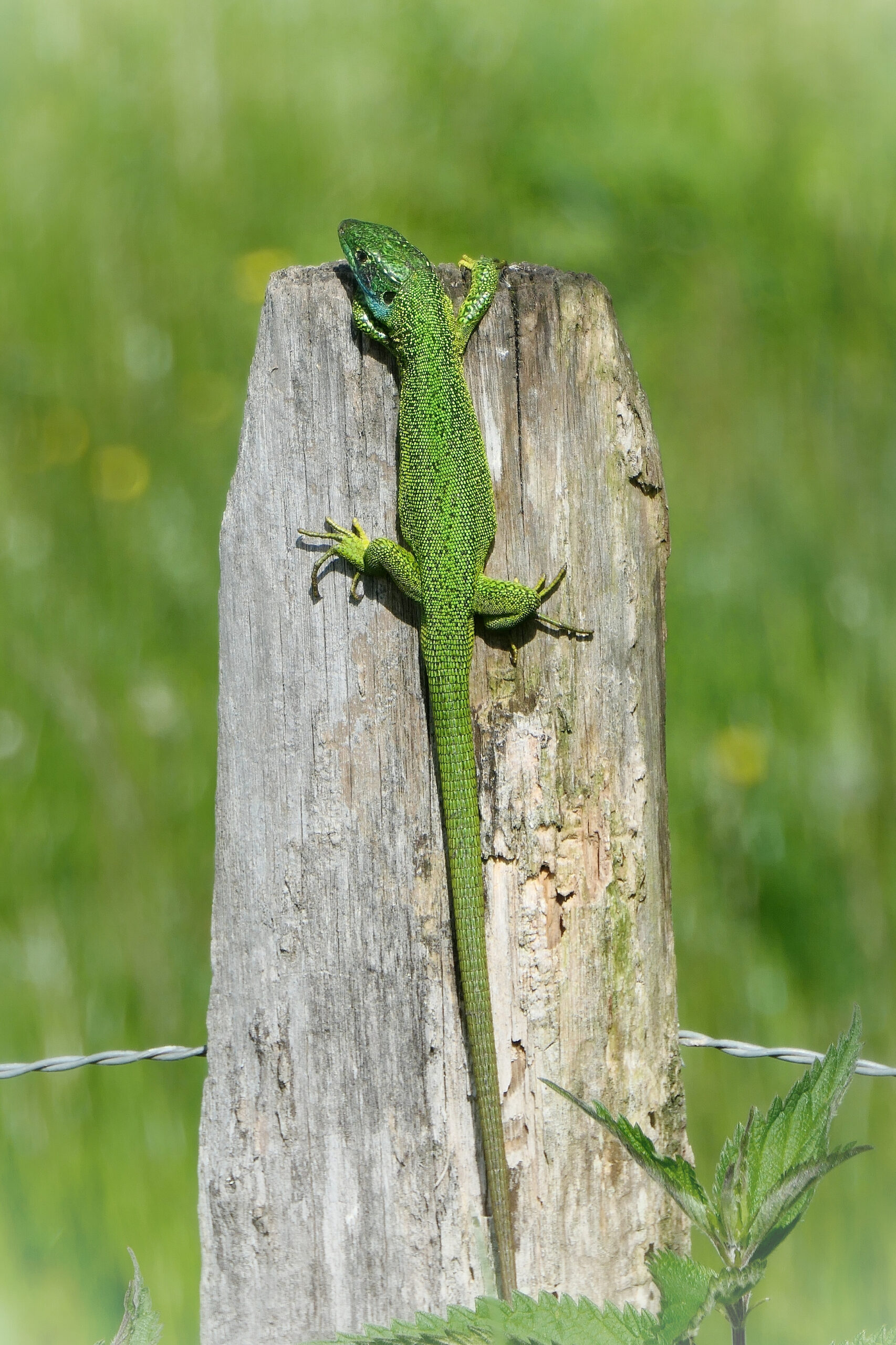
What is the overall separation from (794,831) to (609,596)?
2179mm

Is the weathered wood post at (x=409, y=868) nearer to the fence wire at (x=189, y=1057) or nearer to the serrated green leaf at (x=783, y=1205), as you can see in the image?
the fence wire at (x=189, y=1057)

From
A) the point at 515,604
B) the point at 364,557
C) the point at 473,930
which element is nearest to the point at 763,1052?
the point at 473,930

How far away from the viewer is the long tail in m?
1.99

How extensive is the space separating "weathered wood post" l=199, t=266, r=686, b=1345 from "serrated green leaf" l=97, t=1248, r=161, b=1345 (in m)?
0.43

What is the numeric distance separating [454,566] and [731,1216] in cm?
120

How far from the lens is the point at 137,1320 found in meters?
1.69

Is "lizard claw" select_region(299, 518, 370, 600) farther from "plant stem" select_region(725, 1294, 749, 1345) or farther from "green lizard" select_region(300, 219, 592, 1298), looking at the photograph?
"plant stem" select_region(725, 1294, 749, 1345)

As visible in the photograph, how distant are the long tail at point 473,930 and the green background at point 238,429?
4.95ft

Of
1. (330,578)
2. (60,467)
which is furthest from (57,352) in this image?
(330,578)

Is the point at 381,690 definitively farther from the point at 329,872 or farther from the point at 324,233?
the point at 324,233

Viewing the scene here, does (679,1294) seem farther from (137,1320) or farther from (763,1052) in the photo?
(763,1052)

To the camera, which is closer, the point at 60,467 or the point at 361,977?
the point at 361,977

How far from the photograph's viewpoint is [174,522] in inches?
176

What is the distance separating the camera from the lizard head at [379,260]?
7.72ft
